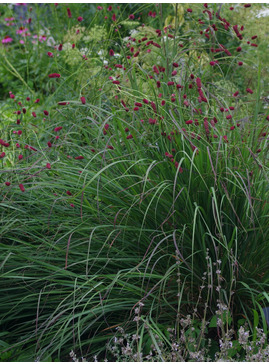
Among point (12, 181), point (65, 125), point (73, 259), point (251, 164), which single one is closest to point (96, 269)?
point (73, 259)

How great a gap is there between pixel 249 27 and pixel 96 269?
3.13 m

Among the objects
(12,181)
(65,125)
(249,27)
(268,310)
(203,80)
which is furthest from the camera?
(249,27)

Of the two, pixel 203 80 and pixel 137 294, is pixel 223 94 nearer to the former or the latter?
pixel 203 80

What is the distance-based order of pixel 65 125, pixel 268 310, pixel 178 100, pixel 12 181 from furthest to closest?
pixel 65 125, pixel 12 181, pixel 178 100, pixel 268 310

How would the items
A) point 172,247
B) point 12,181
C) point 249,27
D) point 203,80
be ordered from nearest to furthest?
1. point 172,247
2. point 12,181
3. point 203,80
4. point 249,27

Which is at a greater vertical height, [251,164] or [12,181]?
[251,164]

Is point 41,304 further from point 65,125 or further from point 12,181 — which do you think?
point 65,125

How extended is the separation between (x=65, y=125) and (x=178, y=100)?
1.24 metres

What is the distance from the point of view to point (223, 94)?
11.8 feet

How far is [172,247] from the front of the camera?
2.73 meters

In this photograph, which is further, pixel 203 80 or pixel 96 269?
pixel 203 80

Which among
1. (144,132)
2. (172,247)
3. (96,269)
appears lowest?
(96,269)

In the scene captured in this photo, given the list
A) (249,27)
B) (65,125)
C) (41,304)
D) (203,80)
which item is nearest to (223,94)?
(203,80)

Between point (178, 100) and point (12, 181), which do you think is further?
point (12, 181)
